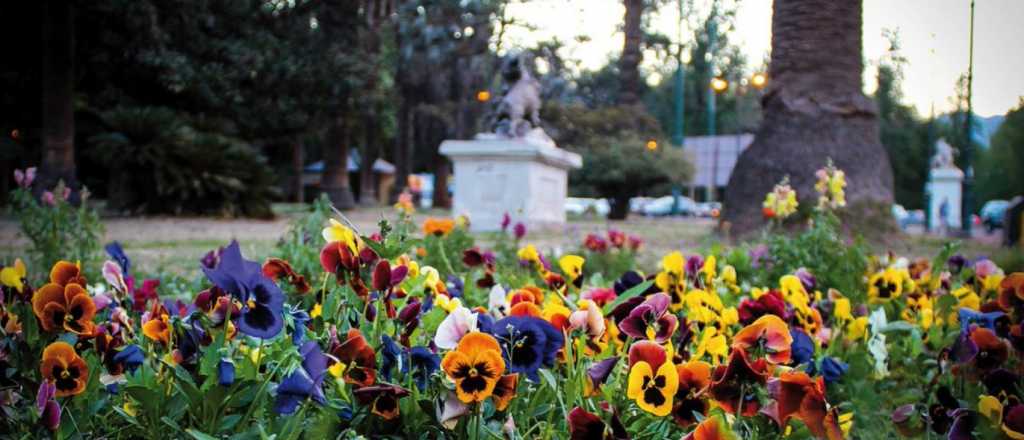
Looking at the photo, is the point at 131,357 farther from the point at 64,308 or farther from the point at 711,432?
the point at 711,432

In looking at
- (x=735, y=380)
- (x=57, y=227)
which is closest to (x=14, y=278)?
(x=735, y=380)

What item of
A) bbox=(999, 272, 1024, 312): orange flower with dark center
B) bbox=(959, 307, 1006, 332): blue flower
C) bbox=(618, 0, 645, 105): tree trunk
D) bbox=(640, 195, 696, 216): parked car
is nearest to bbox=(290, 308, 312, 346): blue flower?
bbox=(959, 307, 1006, 332): blue flower

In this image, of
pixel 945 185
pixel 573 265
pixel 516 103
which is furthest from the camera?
pixel 945 185

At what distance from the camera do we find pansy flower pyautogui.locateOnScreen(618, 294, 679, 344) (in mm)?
1826

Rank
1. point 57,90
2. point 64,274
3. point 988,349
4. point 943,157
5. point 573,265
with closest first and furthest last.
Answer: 1. point 64,274
2. point 988,349
3. point 573,265
4. point 57,90
5. point 943,157

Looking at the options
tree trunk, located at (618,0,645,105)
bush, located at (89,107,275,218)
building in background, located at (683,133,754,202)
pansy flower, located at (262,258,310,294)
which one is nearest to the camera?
pansy flower, located at (262,258,310,294)

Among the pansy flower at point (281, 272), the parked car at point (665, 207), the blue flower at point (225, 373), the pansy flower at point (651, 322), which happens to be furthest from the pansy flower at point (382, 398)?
the parked car at point (665, 207)

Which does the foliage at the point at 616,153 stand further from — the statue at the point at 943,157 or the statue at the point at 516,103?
the statue at the point at 943,157

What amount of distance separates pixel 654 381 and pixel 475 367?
1.08 feet

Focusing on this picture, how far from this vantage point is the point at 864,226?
956 cm

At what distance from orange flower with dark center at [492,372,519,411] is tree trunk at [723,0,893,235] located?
346 inches

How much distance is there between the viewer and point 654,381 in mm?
1615

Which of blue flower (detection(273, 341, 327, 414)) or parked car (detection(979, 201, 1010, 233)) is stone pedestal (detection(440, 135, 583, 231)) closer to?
Answer: blue flower (detection(273, 341, 327, 414))

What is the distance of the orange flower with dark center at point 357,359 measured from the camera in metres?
1.65
